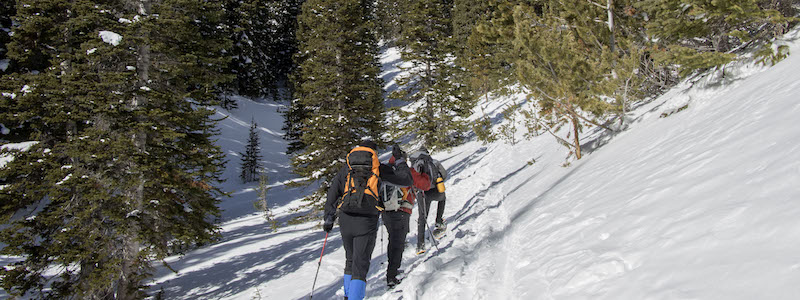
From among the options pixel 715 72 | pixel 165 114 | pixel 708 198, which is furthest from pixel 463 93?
pixel 708 198

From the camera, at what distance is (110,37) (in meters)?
7.80

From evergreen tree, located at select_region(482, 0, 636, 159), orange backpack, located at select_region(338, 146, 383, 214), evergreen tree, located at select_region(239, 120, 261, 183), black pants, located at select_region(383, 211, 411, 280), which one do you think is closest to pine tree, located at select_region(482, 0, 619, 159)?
evergreen tree, located at select_region(482, 0, 636, 159)

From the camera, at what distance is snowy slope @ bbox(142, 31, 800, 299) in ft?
7.15

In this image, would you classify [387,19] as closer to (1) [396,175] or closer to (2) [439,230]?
(2) [439,230]

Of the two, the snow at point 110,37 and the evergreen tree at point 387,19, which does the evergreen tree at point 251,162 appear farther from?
the evergreen tree at point 387,19

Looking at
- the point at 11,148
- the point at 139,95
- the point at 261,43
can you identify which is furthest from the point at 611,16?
the point at 261,43

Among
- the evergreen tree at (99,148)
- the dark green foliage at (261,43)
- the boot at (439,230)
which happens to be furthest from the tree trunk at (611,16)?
the dark green foliage at (261,43)

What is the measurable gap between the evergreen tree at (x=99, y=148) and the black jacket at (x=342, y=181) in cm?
503

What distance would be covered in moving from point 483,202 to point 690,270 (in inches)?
296

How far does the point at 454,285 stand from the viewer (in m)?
4.50

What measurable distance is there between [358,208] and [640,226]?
9.33ft

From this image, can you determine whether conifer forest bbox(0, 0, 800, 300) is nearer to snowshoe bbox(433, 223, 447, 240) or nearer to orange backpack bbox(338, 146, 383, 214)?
snowshoe bbox(433, 223, 447, 240)

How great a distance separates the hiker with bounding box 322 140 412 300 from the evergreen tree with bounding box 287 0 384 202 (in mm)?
9012

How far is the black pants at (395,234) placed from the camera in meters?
5.11
